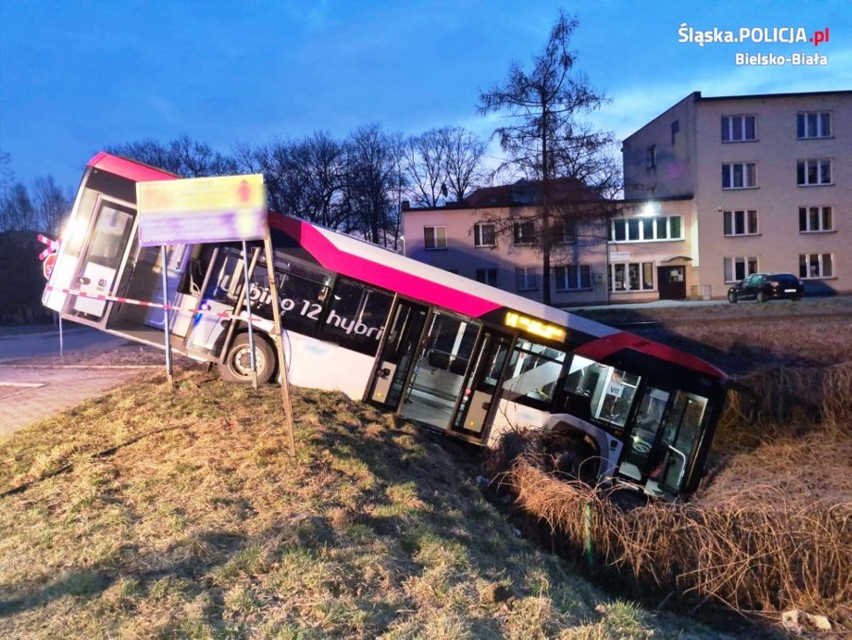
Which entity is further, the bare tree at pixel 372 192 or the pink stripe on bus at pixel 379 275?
the bare tree at pixel 372 192

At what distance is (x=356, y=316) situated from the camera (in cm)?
1014

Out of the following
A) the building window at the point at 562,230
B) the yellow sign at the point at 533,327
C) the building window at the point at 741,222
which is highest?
the building window at the point at 741,222

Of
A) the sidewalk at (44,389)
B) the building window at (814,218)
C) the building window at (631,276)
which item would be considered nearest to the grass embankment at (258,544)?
the sidewalk at (44,389)

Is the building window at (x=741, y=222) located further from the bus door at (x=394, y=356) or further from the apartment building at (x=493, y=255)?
the bus door at (x=394, y=356)

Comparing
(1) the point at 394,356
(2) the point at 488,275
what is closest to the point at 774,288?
(2) the point at 488,275

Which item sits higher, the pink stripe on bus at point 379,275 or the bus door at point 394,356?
the pink stripe on bus at point 379,275

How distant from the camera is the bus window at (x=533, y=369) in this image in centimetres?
987

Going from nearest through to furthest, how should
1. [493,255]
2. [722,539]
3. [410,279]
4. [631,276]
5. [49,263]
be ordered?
1. [722,539]
2. [410,279]
3. [49,263]
4. [493,255]
5. [631,276]

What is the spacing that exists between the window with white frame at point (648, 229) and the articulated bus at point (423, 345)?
36.6m

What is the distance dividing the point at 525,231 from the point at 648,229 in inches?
591

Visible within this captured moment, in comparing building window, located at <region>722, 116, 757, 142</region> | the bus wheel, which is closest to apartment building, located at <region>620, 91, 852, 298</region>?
building window, located at <region>722, 116, 757, 142</region>

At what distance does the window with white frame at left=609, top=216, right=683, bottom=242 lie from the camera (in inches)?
1772

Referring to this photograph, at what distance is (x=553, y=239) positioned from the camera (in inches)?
1272

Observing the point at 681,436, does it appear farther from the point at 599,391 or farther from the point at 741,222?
the point at 741,222
